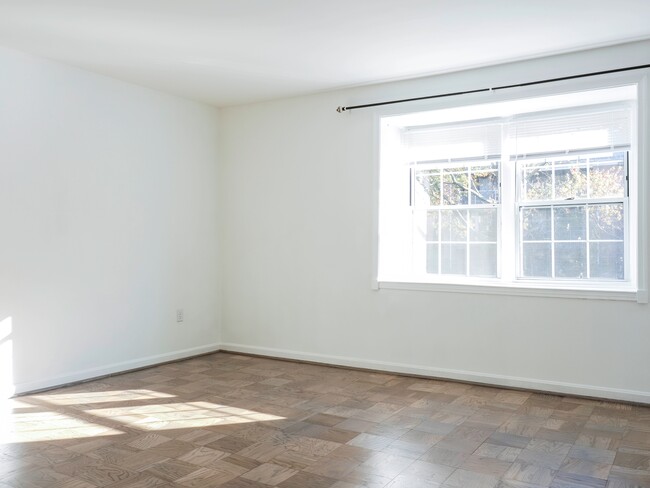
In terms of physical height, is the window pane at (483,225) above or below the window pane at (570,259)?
above

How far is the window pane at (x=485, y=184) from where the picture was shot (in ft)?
16.4

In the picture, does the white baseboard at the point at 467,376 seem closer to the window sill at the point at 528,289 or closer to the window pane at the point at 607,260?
the window sill at the point at 528,289

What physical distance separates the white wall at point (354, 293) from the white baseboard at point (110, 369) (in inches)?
15.3

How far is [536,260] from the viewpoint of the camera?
4805mm

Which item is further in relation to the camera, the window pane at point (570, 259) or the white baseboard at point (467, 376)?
the window pane at point (570, 259)

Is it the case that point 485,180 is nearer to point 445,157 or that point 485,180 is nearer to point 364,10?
point 445,157

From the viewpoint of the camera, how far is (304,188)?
5.66 metres

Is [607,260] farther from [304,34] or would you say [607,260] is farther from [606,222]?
[304,34]

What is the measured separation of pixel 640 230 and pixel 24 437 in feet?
13.6

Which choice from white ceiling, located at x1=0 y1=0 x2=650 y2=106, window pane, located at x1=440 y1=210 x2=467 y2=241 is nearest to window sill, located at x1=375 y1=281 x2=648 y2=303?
window pane, located at x1=440 y1=210 x2=467 y2=241

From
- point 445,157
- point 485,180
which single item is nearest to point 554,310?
point 485,180

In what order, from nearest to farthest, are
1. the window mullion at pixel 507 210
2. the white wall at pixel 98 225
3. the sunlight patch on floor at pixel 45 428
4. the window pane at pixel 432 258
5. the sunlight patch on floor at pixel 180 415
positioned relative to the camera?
the sunlight patch on floor at pixel 45 428 < the sunlight patch on floor at pixel 180 415 < the white wall at pixel 98 225 < the window mullion at pixel 507 210 < the window pane at pixel 432 258

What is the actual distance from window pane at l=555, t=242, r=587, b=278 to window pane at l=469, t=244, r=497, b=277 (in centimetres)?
Answer: 50

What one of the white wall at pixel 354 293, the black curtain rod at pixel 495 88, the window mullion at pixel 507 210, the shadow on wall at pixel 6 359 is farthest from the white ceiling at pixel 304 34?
the shadow on wall at pixel 6 359
